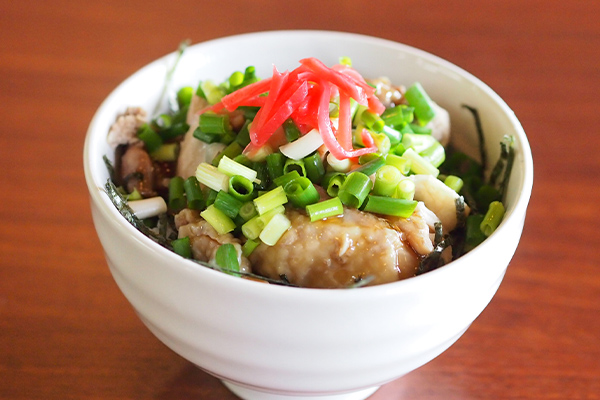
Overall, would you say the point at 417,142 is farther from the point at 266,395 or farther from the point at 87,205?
the point at 87,205

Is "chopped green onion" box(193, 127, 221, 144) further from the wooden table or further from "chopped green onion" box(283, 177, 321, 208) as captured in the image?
the wooden table

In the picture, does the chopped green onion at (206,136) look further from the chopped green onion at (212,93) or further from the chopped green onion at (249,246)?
the chopped green onion at (249,246)

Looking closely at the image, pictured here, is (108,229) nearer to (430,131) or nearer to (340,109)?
Result: (340,109)

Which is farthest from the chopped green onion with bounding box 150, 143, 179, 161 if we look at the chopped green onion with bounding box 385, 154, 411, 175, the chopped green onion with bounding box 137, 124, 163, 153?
the chopped green onion with bounding box 385, 154, 411, 175

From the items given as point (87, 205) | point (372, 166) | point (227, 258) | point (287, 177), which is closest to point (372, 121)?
point (372, 166)

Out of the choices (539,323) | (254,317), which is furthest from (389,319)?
(539,323)

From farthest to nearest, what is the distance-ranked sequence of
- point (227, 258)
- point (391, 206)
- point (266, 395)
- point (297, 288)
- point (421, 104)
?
1. point (421, 104)
2. point (266, 395)
3. point (391, 206)
4. point (227, 258)
5. point (297, 288)
